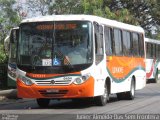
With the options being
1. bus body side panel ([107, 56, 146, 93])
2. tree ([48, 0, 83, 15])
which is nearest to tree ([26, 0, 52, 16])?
tree ([48, 0, 83, 15])

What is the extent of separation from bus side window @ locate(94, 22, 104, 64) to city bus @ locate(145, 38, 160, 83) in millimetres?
20527

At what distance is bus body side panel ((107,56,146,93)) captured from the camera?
2092 centimetres

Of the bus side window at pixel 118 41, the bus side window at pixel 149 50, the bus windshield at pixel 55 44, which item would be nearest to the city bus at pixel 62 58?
the bus windshield at pixel 55 44

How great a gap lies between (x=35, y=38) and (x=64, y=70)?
1.52 meters

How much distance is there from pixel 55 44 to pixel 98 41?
142 centimetres

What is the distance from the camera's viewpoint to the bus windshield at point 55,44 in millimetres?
18406

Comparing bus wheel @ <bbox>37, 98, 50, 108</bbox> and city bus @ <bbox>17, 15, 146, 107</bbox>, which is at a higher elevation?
city bus @ <bbox>17, 15, 146, 107</bbox>

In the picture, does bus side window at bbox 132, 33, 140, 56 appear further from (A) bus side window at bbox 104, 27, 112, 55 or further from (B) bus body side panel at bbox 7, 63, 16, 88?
(B) bus body side panel at bbox 7, 63, 16, 88

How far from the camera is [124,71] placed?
22547mm

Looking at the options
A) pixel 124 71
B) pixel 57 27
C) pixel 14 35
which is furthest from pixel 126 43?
pixel 14 35

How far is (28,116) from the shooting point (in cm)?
1641

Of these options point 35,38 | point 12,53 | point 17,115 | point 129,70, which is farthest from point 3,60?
point 17,115

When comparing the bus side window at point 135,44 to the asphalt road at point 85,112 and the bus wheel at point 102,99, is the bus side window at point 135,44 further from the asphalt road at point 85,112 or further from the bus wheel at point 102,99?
the bus wheel at point 102,99

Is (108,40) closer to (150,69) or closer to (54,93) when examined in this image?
(54,93)
